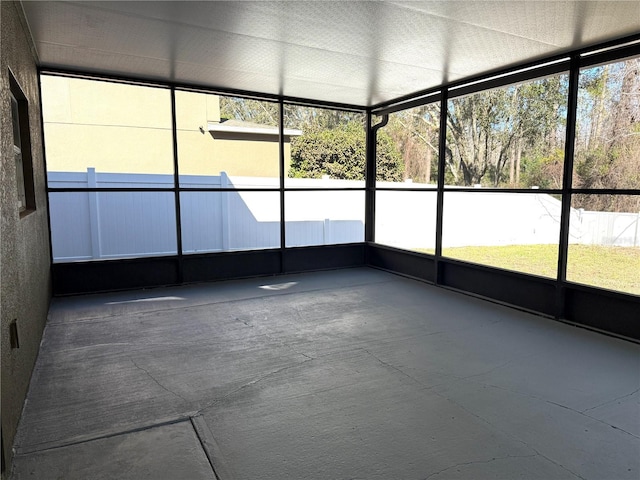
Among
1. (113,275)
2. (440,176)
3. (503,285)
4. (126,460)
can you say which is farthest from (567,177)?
(113,275)

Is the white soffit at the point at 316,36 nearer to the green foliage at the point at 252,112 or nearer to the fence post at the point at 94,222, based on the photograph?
the fence post at the point at 94,222

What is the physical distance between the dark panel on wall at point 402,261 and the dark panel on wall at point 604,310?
2.02 meters

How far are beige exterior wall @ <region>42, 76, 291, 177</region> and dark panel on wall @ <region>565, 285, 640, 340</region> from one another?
26.2 feet

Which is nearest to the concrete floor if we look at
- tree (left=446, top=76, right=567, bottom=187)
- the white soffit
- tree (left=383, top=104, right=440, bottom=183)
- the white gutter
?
the white soffit

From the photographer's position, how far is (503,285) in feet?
16.7

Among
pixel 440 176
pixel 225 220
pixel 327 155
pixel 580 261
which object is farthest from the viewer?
pixel 327 155

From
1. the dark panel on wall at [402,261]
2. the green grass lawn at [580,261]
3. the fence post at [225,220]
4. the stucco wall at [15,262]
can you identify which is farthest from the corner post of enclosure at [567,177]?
the fence post at [225,220]

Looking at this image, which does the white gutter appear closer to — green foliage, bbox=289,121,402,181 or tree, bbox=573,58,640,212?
green foliage, bbox=289,121,402,181

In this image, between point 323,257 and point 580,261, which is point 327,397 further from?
point 580,261

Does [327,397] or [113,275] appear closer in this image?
[327,397]

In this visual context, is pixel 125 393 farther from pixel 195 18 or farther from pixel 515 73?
pixel 515 73

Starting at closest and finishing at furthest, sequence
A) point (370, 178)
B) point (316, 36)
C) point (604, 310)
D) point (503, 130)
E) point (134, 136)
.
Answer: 1. point (316, 36)
2. point (604, 310)
3. point (370, 178)
4. point (134, 136)
5. point (503, 130)

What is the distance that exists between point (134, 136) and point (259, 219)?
3.73 meters

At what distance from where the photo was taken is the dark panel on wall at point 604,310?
12.6 ft
